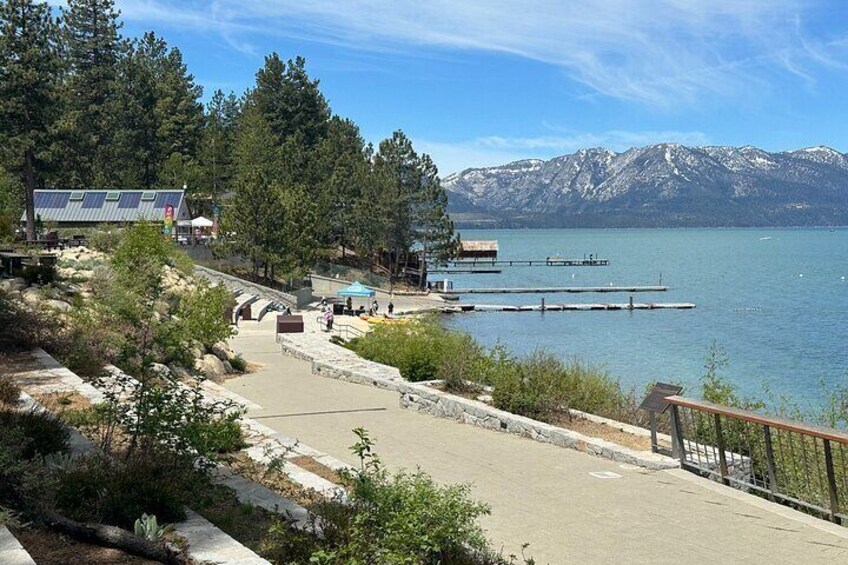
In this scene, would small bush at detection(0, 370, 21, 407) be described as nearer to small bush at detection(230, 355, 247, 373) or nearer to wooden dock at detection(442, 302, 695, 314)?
small bush at detection(230, 355, 247, 373)

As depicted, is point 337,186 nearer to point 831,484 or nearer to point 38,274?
point 38,274

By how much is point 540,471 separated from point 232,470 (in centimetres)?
372

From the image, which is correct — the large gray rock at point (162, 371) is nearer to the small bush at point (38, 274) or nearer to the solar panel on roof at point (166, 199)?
the small bush at point (38, 274)

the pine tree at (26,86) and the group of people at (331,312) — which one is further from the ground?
the pine tree at (26,86)

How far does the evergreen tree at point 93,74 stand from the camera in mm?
66869

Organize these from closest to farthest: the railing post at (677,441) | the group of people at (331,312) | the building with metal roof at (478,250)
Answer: the railing post at (677,441) < the group of people at (331,312) < the building with metal roof at (478,250)

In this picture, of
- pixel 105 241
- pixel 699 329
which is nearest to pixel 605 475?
pixel 105 241

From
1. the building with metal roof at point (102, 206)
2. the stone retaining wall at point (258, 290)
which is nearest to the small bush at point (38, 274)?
the stone retaining wall at point (258, 290)

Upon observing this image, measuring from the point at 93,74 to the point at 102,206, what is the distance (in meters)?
23.5

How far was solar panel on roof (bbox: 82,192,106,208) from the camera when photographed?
52.0 metres

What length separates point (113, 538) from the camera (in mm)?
4832

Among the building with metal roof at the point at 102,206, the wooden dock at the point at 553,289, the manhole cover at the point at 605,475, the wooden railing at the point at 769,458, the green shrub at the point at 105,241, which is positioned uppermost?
the building with metal roof at the point at 102,206

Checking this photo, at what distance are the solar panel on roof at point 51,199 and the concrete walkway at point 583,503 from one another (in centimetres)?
4546

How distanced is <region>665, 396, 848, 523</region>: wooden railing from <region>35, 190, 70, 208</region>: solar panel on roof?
5118 centimetres
